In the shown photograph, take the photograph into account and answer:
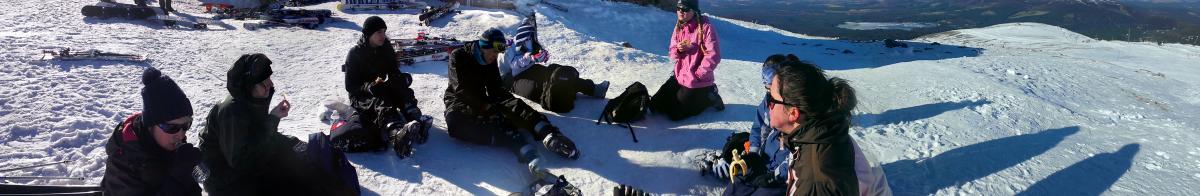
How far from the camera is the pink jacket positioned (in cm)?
577

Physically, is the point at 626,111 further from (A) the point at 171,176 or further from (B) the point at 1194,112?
(B) the point at 1194,112

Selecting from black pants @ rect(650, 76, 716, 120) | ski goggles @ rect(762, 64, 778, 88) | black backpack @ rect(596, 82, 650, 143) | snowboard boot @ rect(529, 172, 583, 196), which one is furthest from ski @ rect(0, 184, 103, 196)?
black pants @ rect(650, 76, 716, 120)

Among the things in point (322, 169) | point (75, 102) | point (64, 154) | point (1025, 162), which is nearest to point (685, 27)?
point (1025, 162)

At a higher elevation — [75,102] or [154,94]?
[154,94]

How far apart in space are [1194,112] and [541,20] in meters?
10.6

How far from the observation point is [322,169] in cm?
364

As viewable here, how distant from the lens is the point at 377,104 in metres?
5.27

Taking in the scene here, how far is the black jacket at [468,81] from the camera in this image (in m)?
5.29

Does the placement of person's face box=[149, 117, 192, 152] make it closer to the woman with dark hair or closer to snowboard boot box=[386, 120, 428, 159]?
snowboard boot box=[386, 120, 428, 159]

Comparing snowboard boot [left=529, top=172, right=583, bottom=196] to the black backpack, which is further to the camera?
the black backpack

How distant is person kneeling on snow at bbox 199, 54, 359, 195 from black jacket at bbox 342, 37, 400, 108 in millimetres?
1627

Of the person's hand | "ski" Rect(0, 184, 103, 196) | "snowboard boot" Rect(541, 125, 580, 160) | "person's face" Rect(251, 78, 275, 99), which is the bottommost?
"ski" Rect(0, 184, 103, 196)

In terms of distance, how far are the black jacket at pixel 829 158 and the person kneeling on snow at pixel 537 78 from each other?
3.98 meters

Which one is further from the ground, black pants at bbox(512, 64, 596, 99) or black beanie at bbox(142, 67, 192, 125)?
black beanie at bbox(142, 67, 192, 125)
